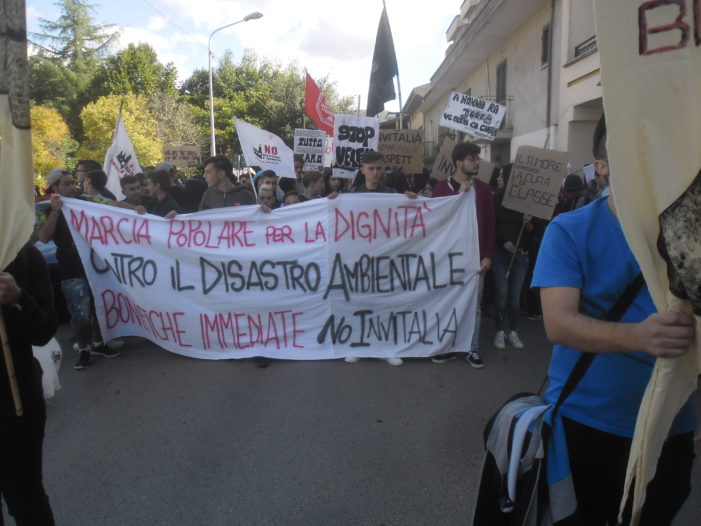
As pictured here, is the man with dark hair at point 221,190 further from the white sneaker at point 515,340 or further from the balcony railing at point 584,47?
the balcony railing at point 584,47

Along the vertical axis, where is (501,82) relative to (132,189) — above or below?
above

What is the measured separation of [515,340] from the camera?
5379 millimetres

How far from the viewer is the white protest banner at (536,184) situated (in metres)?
5.36

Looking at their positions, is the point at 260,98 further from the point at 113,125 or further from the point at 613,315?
the point at 613,315

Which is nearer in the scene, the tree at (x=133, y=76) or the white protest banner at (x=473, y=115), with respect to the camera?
the white protest banner at (x=473, y=115)

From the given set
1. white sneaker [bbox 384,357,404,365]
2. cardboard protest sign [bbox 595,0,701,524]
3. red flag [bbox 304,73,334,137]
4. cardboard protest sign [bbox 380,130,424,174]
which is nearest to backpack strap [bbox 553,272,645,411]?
cardboard protest sign [bbox 595,0,701,524]

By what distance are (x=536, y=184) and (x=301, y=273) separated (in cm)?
262

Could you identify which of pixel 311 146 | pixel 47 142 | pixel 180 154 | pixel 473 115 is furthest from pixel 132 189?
pixel 47 142

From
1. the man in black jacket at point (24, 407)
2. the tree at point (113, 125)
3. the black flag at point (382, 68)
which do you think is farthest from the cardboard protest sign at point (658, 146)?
the tree at point (113, 125)

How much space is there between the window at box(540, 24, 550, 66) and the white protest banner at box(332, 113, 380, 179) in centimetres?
772

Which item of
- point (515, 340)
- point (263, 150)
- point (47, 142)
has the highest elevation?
point (47, 142)

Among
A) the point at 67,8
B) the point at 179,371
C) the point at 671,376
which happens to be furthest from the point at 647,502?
the point at 67,8

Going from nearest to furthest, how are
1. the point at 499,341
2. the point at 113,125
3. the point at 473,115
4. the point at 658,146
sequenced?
the point at 658,146 → the point at 499,341 → the point at 473,115 → the point at 113,125

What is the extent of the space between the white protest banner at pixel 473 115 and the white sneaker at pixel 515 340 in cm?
348
